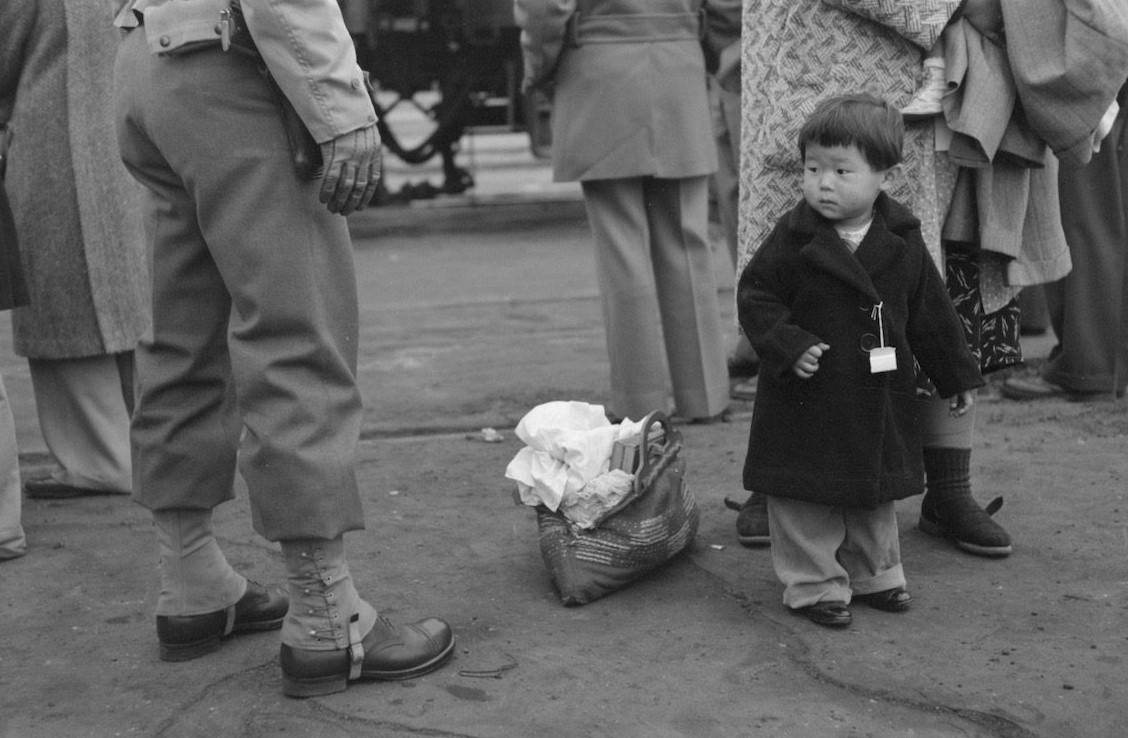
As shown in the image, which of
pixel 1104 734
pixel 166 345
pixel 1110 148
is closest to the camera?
pixel 1104 734

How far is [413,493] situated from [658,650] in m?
1.41

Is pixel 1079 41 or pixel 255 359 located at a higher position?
pixel 1079 41

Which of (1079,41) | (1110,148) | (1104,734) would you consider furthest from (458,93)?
(1104,734)

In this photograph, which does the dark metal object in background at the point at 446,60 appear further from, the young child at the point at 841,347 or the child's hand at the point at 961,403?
the young child at the point at 841,347

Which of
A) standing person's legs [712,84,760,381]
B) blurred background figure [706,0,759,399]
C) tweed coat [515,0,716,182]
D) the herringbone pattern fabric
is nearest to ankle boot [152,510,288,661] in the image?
the herringbone pattern fabric

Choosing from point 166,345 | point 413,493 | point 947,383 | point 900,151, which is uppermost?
point 900,151

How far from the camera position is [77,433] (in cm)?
454

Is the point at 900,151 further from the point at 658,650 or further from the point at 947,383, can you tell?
the point at 658,650

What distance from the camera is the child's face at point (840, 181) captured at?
3227 millimetres

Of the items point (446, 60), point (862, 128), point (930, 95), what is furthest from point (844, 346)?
→ point (446, 60)

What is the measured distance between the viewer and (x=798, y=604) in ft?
11.2

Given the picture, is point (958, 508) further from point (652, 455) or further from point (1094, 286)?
point (1094, 286)

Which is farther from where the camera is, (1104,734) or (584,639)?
(584,639)

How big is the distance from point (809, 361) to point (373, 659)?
3.53 feet
